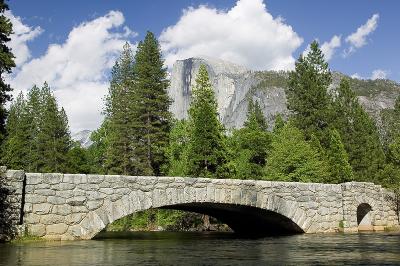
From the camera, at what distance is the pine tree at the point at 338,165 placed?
37.1 m

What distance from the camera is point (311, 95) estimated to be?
1866 inches

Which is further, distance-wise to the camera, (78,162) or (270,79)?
(270,79)

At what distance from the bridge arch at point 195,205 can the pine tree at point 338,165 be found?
16019mm

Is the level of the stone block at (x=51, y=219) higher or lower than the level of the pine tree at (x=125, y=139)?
lower

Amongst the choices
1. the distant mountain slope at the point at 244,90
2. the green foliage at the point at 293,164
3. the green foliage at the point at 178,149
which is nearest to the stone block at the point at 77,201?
the green foliage at the point at 293,164

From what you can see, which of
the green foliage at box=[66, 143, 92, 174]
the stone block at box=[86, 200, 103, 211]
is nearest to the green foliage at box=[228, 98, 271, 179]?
the green foliage at box=[66, 143, 92, 174]

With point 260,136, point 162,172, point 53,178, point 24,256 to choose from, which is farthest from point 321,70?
point 24,256

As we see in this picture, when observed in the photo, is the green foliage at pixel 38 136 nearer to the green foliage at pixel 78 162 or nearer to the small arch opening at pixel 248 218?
the green foliage at pixel 78 162

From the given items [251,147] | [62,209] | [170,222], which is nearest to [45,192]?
[62,209]

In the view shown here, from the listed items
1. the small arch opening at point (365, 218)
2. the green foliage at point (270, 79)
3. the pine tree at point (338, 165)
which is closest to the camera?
the small arch opening at point (365, 218)

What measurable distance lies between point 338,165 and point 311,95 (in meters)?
11.9

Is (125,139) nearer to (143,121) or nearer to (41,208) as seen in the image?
(143,121)

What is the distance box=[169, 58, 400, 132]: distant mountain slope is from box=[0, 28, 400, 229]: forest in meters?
80.1

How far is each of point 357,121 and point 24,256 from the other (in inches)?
1719
